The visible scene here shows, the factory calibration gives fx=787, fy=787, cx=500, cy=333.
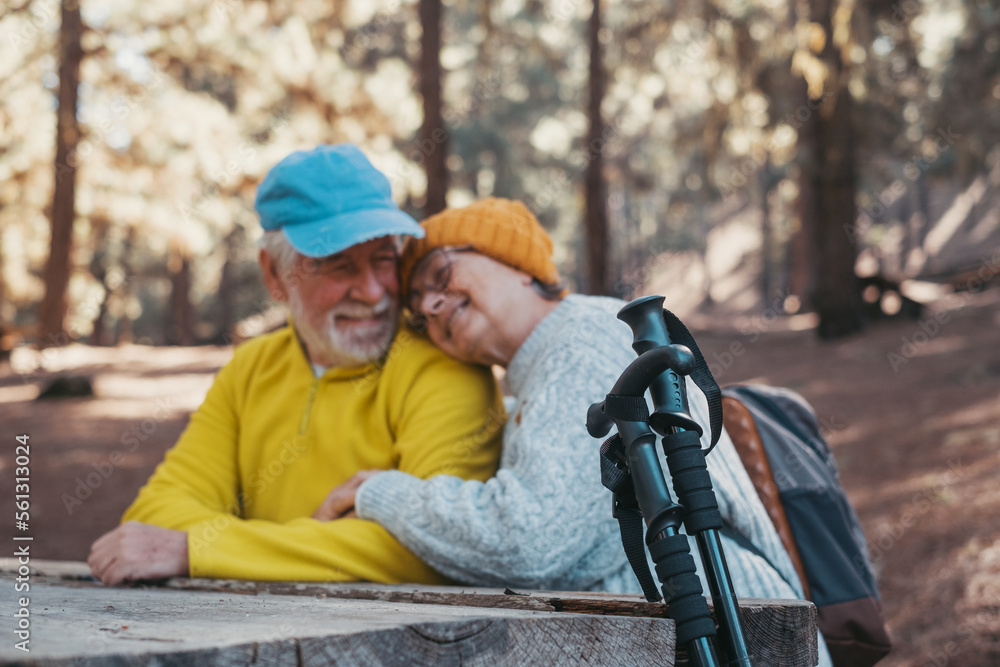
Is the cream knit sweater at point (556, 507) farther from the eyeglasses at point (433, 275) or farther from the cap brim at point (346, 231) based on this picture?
the cap brim at point (346, 231)

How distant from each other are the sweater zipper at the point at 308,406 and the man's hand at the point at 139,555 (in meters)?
0.53

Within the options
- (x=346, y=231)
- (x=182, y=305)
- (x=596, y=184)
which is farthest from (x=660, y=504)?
(x=182, y=305)

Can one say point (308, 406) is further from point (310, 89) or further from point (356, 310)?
point (310, 89)

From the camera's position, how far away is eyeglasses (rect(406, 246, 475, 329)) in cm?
239

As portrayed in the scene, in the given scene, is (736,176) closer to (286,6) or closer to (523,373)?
(286,6)

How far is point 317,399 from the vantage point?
2574 millimetres

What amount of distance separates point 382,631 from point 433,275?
157cm

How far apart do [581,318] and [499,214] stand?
0.49m

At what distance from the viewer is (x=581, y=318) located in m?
2.09

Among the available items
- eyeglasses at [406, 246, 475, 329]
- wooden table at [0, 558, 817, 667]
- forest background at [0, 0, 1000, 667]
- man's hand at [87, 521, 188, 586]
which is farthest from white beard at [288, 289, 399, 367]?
forest background at [0, 0, 1000, 667]

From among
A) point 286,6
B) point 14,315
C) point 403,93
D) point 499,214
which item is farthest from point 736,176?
point 14,315

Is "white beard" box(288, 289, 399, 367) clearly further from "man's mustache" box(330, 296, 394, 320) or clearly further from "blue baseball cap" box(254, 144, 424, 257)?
"blue baseball cap" box(254, 144, 424, 257)

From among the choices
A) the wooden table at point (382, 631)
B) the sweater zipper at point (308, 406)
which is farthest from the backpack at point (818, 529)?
the sweater zipper at point (308, 406)

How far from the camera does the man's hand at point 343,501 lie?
213 cm
